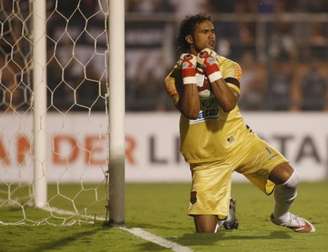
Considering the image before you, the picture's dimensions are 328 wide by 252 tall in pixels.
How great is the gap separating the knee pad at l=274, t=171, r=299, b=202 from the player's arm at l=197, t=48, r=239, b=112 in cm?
72

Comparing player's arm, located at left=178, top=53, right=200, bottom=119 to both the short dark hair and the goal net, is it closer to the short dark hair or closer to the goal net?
the short dark hair

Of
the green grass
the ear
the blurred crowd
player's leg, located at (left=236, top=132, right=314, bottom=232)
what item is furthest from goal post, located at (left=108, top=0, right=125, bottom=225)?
the blurred crowd

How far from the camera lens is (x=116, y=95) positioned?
23.8ft

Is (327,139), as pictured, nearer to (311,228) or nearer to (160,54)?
(160,54)

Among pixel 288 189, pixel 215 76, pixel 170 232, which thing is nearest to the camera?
pixel 215 76

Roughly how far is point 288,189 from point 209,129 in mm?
715

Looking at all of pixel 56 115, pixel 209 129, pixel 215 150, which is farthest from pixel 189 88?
pixel 56 115

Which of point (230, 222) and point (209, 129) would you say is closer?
point (209, 129)

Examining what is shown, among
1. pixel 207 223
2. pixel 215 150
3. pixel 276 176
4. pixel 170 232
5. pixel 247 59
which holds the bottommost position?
pixel 170 232

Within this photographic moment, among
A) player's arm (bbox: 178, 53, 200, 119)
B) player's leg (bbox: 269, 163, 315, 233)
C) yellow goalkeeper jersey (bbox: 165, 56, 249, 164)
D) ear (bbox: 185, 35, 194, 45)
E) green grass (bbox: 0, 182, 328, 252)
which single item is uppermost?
ear (bbox: 185, 35, 194, 45)

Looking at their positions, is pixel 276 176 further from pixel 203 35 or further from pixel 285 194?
pixel 203 35

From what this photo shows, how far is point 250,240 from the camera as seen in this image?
6.46 metres

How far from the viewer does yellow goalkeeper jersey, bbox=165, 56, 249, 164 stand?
22.7 feet

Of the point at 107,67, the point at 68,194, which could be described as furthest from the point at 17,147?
the point at 107,67
